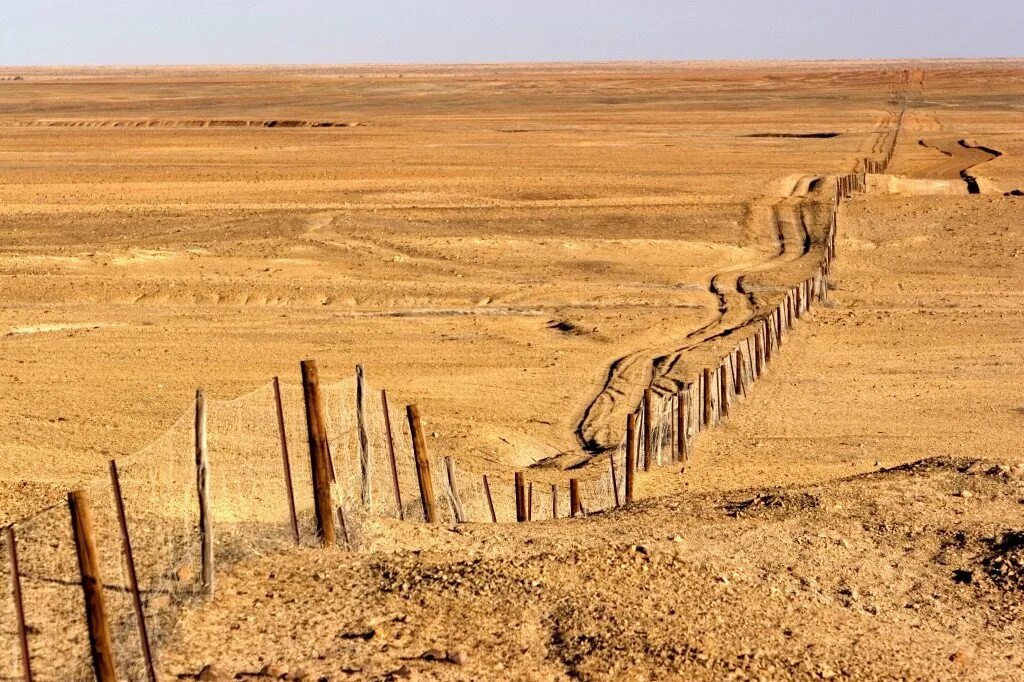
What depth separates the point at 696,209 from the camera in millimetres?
37812

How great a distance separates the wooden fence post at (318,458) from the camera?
1018 cm

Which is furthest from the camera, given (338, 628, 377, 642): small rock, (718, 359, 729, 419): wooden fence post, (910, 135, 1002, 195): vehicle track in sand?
(910, 135, 1002, 195): vehicle track in sand

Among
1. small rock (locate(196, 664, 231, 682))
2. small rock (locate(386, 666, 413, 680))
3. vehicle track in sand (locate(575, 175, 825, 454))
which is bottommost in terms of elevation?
vehicle track in sand (locate(575, 175, 825, 454))

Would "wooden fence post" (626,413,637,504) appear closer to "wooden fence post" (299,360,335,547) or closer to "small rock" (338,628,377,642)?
"wooden fence post" (299,360,335,547)

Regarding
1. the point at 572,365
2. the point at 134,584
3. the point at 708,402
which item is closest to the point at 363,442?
the point at 134,584

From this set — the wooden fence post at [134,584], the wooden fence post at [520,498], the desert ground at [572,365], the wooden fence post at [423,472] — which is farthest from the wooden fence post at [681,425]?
the wooden fence post at [134,584]

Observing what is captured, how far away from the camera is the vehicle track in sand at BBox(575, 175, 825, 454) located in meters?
18.3

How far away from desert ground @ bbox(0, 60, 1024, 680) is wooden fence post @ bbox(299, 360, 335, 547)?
335 millimetres

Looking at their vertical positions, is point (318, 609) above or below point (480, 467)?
above

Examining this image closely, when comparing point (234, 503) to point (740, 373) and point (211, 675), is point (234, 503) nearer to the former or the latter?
point (211, 675)

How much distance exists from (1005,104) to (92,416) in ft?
276

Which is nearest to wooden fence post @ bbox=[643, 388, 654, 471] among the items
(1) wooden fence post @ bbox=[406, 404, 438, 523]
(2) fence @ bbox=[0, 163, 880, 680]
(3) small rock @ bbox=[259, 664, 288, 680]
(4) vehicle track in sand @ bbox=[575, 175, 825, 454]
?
(2) fence @ bbox=[0, 163, 880, 680]

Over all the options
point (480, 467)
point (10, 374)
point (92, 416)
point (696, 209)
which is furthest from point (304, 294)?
point (696, 209)

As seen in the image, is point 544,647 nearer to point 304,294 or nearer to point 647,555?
point 647,555
